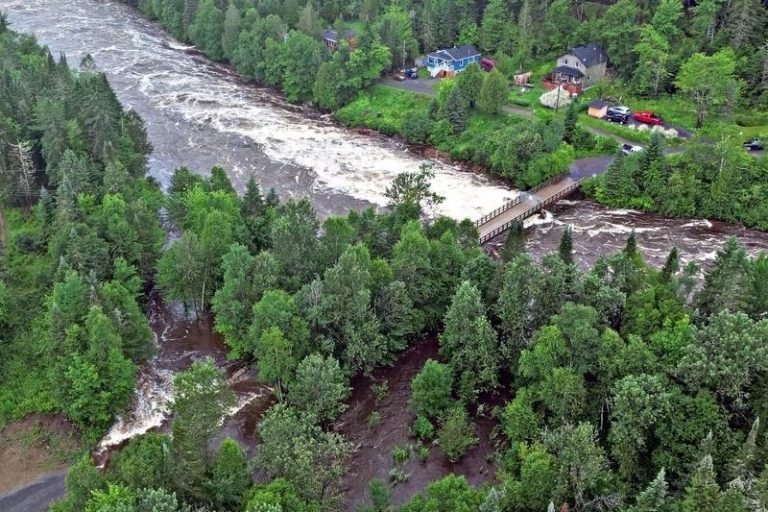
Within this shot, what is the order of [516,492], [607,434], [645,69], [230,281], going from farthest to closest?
[645,69] < [230,281] < [607,434] < [516,492]

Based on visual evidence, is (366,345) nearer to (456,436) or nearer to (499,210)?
(456,436)

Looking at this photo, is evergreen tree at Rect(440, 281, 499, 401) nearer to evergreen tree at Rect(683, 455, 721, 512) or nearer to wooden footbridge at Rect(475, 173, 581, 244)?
evergreen tree at Rect(683, 455, 721, 512)

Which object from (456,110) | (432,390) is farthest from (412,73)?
(432,390)

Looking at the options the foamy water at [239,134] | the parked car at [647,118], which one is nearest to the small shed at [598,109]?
the parked car at [647,118]

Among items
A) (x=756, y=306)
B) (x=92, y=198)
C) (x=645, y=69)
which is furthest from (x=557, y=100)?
(x=92, y=198)

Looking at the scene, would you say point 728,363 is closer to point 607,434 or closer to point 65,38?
point 607,434

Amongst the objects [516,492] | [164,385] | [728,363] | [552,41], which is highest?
[552,41]

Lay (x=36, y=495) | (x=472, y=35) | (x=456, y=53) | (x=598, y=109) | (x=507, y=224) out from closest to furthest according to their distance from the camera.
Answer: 1. (x=36, y=495)
2. (x=507, y=224)
3. (x=598, y=109)
4. (x=456, y=53)
5. (x=472, y=35)
